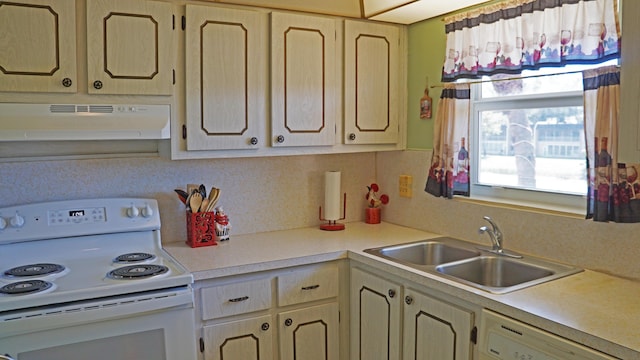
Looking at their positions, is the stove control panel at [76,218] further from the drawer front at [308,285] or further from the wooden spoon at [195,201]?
the drawer front at [308,285]

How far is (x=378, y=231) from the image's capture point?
302cm

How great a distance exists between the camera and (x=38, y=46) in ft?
7.00

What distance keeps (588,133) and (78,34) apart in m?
2.11

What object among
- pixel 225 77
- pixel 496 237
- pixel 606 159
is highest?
pixel 225 77

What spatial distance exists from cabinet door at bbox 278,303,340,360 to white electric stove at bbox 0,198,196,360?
0.53 metres

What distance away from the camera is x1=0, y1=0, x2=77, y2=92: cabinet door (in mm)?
2088

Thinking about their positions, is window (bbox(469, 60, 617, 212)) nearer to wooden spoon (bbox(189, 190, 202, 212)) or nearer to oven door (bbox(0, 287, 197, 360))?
wooden spoon (bbox(189, 190, 202, 212))

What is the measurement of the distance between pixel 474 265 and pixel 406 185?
81cm

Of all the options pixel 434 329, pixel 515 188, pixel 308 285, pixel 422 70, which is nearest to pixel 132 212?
pixel 308 285

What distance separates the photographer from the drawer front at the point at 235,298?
2.29 m

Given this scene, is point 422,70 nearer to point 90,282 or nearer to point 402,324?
point 402,324

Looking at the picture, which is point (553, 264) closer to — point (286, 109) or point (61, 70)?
point (286, 109)

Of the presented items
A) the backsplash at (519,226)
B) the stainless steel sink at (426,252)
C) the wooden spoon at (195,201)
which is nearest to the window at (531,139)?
the backsplash at (519,226)

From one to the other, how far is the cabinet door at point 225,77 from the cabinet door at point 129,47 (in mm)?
112
